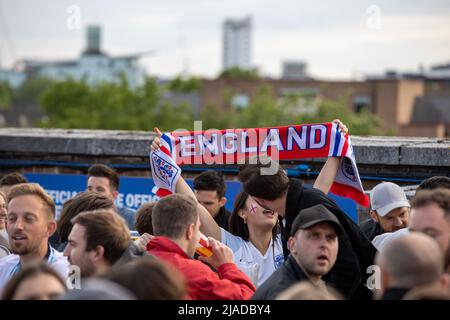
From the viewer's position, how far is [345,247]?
256 inches

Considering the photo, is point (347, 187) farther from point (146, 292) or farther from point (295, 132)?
point (146, 292)

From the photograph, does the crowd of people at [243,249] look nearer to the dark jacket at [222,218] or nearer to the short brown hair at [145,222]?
the short brown hair at [145,222]

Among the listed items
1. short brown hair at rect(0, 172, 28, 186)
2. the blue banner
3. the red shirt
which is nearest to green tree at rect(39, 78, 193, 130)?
the blue banner

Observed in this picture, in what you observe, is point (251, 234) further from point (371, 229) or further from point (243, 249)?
point (371, 229)

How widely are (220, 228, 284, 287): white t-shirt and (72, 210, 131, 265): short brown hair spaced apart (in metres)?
1.68

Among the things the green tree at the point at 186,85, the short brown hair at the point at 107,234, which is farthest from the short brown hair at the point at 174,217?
the green tree at the point at 186,85

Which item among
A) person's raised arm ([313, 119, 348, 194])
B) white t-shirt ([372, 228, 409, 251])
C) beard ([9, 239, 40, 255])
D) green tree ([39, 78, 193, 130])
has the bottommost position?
beard ([9, 239, 40, 255])

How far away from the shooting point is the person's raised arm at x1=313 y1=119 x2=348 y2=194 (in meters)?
8.02

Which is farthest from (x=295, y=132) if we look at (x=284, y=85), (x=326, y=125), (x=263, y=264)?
(x=284, y=85)

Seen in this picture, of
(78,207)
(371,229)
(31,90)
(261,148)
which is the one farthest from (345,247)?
(31,90)

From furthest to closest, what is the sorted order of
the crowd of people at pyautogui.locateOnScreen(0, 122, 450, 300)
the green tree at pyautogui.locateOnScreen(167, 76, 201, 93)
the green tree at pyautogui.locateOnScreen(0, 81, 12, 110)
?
the green tree at pyautogui.locateOnScreen(0, 81, 12, 110) → the green tree at pyautogui.locateOnScreen(167, 76, 201, 93) → the crowd of people at pyautogui.locateOnScreen(0, 122, 450, 300)

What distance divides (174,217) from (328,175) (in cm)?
230

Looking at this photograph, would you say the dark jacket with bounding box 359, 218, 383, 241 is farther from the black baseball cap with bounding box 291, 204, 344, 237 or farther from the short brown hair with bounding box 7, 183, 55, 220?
the short brown hair with bounding box 7, 183, 55, 220

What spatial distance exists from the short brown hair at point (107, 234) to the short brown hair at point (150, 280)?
3.69 feet
